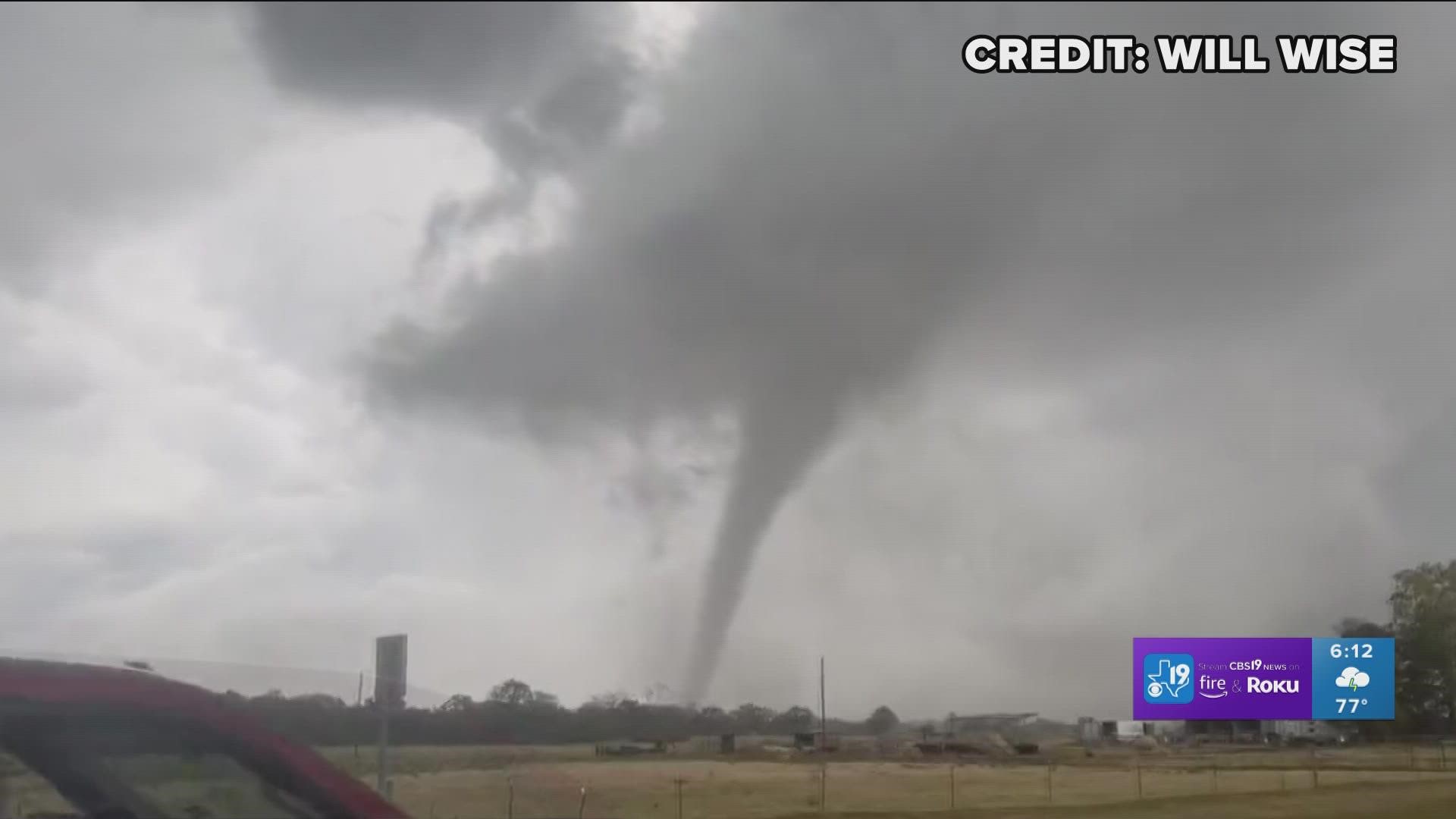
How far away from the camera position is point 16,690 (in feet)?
12.3

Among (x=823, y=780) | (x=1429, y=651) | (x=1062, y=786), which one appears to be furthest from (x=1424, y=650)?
(x=823, y=780)

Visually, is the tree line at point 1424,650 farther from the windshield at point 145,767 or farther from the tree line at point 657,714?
the windshield at point 145,767

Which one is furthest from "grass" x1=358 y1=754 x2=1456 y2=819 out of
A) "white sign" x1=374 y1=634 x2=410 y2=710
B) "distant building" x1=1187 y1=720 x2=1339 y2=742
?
"white sign" x1=374 y1=634 x2=410 y2=710

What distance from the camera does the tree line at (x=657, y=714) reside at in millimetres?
6434

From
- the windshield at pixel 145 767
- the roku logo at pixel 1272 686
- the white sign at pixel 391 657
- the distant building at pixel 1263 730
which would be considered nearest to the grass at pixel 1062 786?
the distant building at pixel 1263 730

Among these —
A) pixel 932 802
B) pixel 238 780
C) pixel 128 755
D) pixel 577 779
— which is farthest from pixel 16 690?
pixel 932 802

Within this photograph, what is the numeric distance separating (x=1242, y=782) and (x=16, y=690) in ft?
61.0

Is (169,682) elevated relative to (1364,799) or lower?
elevated

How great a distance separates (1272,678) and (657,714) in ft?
28.1

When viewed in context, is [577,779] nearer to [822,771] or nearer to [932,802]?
[822,771]

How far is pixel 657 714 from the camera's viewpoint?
47.8 ft
